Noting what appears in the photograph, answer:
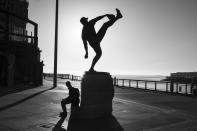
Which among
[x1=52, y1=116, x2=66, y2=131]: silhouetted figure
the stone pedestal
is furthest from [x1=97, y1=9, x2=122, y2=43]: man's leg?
[x1=52, y1=116, x2=66, y2=131]: silhouetted figure

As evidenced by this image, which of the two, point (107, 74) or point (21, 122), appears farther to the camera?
point (107, 74)

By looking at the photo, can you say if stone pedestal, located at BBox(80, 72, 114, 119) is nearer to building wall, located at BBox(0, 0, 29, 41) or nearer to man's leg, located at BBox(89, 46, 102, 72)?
man's leg, located at BBox(89, 46, 102, 72)

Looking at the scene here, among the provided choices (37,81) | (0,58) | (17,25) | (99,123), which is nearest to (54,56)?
(37,81)

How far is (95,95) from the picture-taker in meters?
11.4

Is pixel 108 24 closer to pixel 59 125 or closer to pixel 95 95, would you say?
pixel 95 95

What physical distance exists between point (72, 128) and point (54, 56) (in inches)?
828

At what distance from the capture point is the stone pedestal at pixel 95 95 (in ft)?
37.4

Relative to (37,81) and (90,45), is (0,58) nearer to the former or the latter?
(37,81)

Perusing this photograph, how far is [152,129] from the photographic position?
31.9 ft

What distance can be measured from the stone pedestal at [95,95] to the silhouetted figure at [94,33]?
0.70 meters

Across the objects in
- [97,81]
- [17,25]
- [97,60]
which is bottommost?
[97,81]

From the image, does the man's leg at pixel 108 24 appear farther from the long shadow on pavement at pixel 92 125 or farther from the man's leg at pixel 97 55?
the long shadow on pavement at pixel 92 125

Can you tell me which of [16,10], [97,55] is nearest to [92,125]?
[97,55]

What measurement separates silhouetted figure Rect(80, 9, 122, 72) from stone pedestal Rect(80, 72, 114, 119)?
70cm
